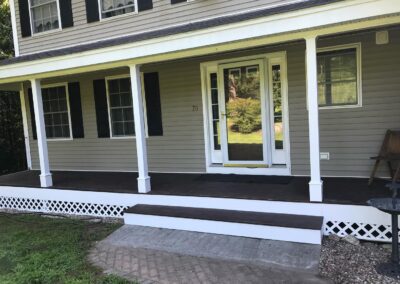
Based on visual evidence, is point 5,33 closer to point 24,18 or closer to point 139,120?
point 24,18

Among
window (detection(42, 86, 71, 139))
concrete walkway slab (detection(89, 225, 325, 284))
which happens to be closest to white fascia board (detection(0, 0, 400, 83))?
window (detection(42, 86, 71, 139))

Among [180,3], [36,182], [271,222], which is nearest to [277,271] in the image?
[271,222]

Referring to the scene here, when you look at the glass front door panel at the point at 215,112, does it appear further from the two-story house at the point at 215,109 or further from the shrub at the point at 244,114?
the shrub at the point at 244,114

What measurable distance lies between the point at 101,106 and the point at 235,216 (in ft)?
13.3

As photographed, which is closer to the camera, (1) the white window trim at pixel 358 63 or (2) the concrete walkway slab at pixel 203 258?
(2) the concrete walkway slab at pixel 203 258

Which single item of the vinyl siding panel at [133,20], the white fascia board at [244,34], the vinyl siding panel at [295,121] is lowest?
the vinyl siding panel at [295,121]

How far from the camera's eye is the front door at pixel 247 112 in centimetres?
567

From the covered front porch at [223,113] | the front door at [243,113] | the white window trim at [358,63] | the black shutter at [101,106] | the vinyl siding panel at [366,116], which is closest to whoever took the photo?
the covered front porch at [223,113]

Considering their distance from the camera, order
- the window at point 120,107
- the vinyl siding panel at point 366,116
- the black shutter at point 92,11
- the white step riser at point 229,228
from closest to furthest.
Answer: the white step riser at point 229,228, the vinyl siding panel at point 366,116, the black shutter at point 92,11, the window at point 120,107

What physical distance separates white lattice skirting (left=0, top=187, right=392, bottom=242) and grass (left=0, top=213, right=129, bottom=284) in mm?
345

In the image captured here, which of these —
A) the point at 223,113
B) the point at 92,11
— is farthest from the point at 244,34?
the point at 92,11

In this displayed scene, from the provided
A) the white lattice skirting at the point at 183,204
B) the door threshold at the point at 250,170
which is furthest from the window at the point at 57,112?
the door threshold at the point at 250,170

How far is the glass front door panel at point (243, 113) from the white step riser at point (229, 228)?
192cm

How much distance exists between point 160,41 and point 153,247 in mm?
2692
